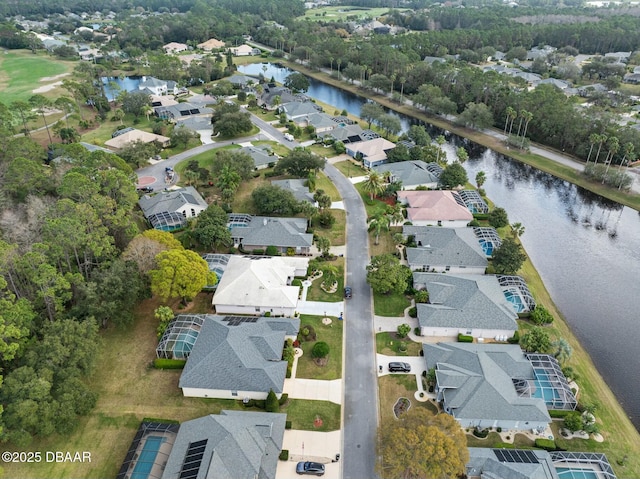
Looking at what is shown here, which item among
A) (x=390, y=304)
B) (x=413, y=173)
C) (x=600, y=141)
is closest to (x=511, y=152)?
(x=600, y=141)

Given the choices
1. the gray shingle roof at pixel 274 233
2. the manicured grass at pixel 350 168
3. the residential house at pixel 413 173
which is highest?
the residential house at pixel 413 173

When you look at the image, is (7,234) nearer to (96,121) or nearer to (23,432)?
(23,432)

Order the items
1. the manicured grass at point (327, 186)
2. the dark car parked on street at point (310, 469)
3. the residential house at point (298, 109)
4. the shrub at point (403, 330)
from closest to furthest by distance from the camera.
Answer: the dark car parked on street at point (310, 469), the shrub at point (403, 330), the manicured grass at point (327, 186), the residential house at point (298, 109)

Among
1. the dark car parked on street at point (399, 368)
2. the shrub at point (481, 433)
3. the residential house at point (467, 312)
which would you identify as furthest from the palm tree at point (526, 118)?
the shrub at point (481, 433)

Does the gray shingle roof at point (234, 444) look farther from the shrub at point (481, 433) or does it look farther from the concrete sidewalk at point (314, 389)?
the shrub at point (481, 433)

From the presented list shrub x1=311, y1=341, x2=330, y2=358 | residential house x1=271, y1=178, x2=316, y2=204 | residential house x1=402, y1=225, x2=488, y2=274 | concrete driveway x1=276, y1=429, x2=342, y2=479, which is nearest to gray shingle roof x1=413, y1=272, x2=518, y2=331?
residential house x1=402, y1=225, x2=488, y2=274

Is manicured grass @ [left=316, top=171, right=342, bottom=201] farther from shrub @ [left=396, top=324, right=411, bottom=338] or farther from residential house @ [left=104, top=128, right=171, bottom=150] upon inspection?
residential house @ [left=104, top=128, right=171, bottom=150]

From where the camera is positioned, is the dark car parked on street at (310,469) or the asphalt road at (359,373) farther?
the asphalt road at (359,373)
